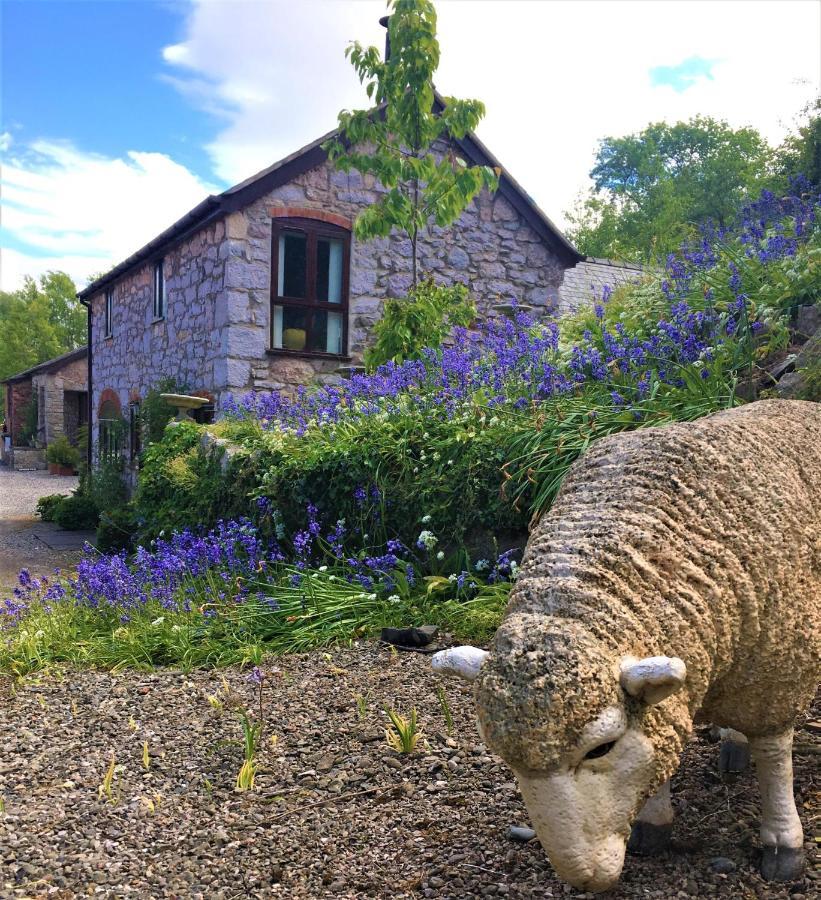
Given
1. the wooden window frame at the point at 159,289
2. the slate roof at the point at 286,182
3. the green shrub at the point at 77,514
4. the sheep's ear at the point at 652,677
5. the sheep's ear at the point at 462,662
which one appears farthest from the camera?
the wooden window frame at the point at 159,289

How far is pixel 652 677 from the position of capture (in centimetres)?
170

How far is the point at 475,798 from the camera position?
279 cm

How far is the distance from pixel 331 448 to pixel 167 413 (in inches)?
279

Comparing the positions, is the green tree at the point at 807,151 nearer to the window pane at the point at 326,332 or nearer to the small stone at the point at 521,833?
the window pane at the point at 326,332

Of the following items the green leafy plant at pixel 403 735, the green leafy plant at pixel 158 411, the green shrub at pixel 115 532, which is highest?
the green leafy plant at pixel 158 411

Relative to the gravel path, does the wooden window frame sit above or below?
above

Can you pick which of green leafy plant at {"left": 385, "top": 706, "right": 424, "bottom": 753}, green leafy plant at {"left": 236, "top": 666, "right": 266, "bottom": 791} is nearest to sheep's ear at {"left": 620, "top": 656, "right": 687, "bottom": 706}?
green leafy plant at {"left": 385, "top": 706, "right": 424, "bottom": 753}

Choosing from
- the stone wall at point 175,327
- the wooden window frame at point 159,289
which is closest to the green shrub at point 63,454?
the stone wall at point 175,327

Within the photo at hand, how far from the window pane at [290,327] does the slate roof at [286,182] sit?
5.31 feet

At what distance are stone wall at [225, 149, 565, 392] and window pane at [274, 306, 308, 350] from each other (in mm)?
227

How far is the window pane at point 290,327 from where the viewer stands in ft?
38.0

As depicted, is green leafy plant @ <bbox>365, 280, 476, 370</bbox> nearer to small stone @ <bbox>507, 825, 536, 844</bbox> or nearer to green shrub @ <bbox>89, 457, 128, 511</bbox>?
green shrub @ <bbox>89, 457, 128, 511</bbox>

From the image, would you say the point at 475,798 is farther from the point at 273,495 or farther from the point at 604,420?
the point at 273,495

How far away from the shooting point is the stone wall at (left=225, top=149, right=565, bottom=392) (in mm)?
11148
